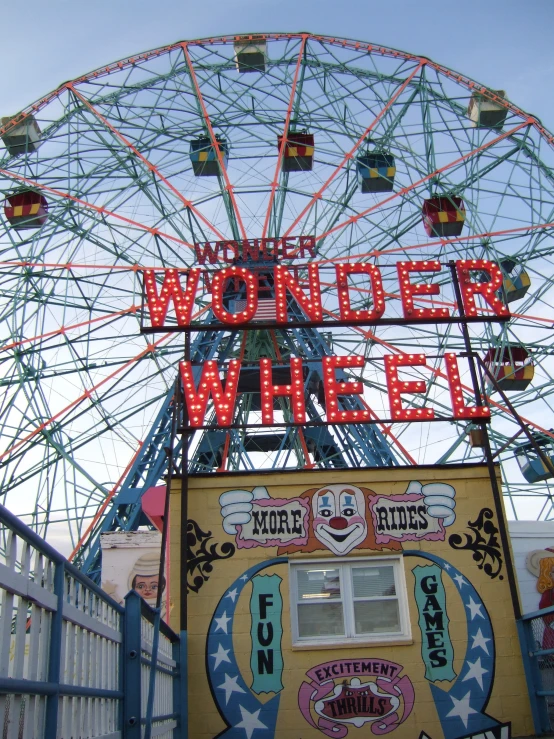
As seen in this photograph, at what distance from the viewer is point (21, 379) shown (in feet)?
70.2

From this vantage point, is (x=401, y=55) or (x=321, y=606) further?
(x=401, y=55)

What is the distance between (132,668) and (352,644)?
12.3 ft

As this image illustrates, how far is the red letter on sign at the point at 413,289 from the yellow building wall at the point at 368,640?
3.18 metres

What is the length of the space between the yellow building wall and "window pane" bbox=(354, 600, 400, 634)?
0.65 feet

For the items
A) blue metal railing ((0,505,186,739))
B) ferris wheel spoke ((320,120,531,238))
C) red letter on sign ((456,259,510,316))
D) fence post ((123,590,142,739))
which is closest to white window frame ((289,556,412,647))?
blue metal railing ((0,505,186,739))

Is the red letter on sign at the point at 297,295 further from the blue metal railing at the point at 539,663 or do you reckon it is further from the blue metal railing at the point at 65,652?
the blue metal railing at the point at 65,652

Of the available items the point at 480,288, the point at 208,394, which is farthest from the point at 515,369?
the point at 208,394

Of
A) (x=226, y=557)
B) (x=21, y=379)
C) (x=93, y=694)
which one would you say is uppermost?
(x=21, y=379)

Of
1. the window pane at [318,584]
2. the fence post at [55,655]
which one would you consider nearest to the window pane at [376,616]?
the window pane at [318,584]

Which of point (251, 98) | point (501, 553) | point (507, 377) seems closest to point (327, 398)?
point (501, 553)

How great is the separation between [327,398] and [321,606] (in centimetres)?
347

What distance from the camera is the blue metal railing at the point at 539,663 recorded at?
28.7 feet

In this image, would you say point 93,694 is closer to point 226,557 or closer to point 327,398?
point 226,557

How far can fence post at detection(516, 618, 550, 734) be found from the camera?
8.73m
